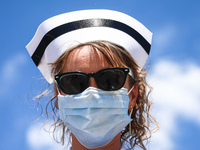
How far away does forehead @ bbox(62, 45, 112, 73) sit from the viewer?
3.03m

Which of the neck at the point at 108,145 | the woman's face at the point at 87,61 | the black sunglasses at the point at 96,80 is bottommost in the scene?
the neck at the point at 108,145

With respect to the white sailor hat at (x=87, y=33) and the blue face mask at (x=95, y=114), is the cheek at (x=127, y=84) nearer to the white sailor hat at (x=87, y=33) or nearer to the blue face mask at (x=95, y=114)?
the blue face mask at (x=95, y=114)

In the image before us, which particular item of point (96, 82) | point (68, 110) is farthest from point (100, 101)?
point (68, 110)

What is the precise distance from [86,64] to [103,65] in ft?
0.58

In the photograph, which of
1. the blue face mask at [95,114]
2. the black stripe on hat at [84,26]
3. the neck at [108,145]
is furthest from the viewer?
the black stripe on hat at [84,26]

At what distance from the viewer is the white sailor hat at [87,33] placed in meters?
3.24

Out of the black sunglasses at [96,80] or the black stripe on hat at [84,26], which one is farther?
the black stripe on hat at [84,26]

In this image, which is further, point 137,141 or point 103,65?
point 137,141

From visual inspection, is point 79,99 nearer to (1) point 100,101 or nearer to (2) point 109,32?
(1) point 100,101

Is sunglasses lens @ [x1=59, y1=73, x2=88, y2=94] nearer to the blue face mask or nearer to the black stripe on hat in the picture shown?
the blue face mask

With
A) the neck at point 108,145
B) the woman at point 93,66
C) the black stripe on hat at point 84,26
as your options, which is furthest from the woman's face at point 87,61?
the neck at point 108,145

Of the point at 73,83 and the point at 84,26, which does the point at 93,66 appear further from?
the point at 84,26

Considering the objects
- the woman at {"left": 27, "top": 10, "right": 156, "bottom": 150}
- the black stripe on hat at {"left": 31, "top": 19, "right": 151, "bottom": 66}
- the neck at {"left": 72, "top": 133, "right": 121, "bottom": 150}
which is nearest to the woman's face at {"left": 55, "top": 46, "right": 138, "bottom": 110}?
the woman at {"left": 27, "top": 10, "right": 156, "bottom": 150}

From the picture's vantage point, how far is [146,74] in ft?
12.6
